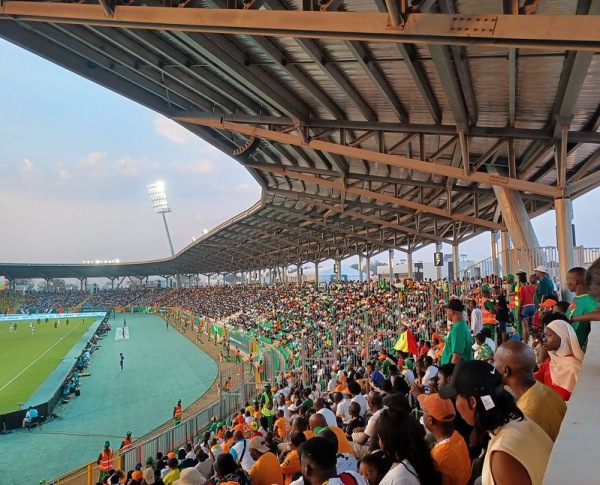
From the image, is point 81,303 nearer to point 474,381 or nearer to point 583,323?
point 583,323

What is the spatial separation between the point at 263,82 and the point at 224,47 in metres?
1.47

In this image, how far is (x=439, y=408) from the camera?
2893mm

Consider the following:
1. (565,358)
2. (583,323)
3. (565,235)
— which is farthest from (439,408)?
(565,235)

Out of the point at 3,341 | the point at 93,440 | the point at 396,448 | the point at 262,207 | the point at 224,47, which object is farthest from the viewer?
the point at 3,341

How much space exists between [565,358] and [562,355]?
0.03m

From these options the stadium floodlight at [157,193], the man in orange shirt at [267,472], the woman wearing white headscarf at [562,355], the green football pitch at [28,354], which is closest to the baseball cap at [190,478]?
the man in orange shirt at [267,472]

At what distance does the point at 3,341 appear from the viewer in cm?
4147

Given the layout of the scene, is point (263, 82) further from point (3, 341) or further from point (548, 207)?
point (3, 341)

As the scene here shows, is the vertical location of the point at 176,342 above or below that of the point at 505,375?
below

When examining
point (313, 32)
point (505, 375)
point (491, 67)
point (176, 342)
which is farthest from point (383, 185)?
point (176, 342)

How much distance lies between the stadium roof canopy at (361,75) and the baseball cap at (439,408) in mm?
4596

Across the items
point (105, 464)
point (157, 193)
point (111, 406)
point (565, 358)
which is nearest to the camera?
point (565, 358)

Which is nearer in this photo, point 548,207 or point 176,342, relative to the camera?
point 548,207

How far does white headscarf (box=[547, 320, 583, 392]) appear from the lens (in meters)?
3.52
